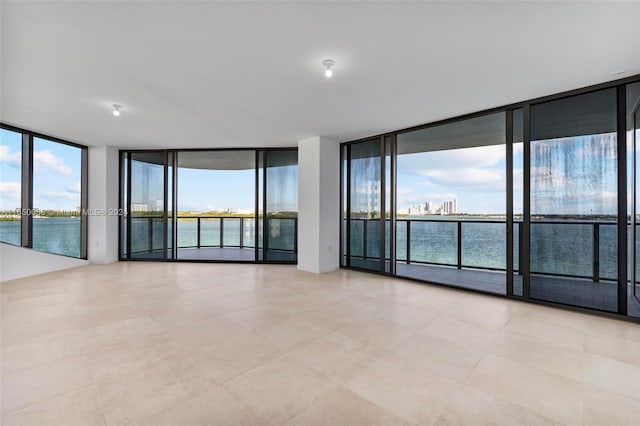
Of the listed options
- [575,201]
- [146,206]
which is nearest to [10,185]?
[146,206]

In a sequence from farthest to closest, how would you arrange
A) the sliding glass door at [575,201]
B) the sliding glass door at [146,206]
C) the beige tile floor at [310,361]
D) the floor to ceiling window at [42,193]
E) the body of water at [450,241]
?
the sliding glass door at [146,206]
the floor to ceiling window at [42,193]
the body of water at [450,241]
the sliding glass door at [575,201]
the beige tile floor at [310,361]

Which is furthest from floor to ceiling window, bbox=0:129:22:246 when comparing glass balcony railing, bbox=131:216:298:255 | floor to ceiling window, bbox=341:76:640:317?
floor to ceiling window, bbox=341:76:640:317

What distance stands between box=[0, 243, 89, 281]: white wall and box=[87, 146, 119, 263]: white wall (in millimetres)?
631

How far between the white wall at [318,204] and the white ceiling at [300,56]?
1.39 metres

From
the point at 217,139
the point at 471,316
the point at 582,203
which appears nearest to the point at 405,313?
the point at 471,316

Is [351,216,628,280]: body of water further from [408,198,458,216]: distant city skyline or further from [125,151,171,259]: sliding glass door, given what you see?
[125,151,171,259]: sliding glass door

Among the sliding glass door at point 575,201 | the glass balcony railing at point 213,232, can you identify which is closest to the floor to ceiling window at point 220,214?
A: the glass balcony railing at point 213,232

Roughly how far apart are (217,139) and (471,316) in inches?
201

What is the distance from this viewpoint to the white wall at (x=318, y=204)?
5.47m

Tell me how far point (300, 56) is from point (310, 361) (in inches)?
101

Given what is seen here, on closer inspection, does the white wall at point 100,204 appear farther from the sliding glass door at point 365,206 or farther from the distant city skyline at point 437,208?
the distant city skyline at point 437,208

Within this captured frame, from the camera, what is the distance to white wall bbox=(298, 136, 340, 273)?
17.9 ft

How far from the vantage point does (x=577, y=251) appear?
3.36 m

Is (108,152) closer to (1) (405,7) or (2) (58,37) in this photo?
(2) (58,37)
